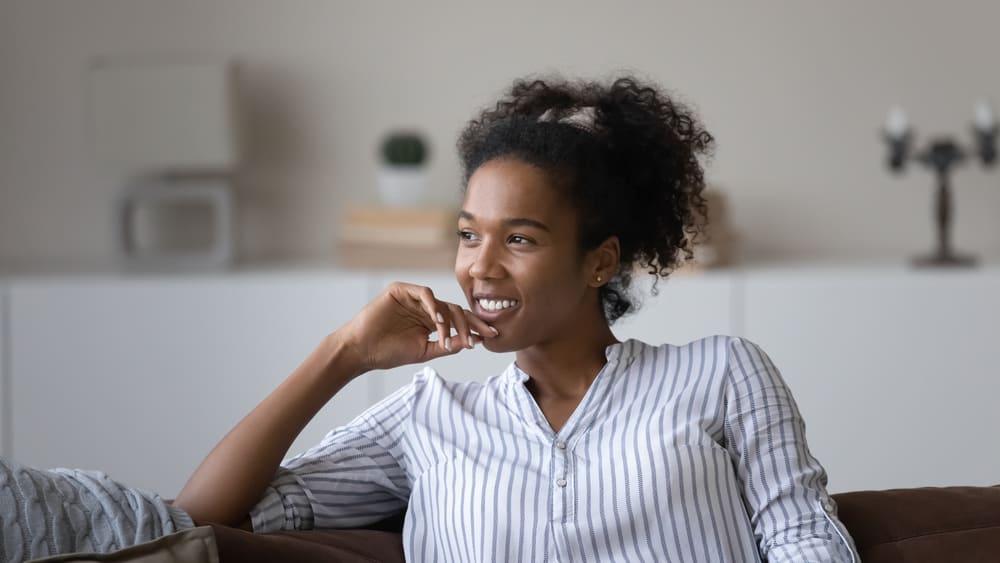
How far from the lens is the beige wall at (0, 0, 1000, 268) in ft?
11.2

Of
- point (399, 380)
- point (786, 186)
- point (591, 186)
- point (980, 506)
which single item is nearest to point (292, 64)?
point (399, 380)

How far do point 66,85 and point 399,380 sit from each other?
1.33m

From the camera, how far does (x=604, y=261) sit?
155 cm

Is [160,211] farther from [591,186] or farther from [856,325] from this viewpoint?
[591,186]

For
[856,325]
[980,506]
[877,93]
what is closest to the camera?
[980,506]

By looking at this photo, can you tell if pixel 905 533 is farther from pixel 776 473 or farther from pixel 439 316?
pixel 439 316

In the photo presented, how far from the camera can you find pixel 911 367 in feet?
9.94

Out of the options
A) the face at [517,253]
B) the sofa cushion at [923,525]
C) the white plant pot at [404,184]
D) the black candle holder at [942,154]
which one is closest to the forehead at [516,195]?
the face at [517,253]

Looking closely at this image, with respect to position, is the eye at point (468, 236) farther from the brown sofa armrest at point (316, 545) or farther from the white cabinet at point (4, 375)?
the white cabinet at point (4, 375)

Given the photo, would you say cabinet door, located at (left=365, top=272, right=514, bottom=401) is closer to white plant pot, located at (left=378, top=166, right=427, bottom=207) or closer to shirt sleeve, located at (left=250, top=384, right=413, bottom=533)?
white plant pot, located at (left=378, top=166, right=427, bottom=207)

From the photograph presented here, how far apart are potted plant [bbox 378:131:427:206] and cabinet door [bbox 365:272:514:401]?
10.3 inches

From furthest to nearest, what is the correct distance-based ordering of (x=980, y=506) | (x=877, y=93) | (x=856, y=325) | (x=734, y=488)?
(x=877, y=93)
(x=856, y=325)
(x=980, y=506)
(x=734, y=488)

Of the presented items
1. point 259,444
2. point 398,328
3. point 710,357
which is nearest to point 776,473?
point 710,357

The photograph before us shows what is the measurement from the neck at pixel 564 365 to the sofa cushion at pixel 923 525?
353mm
